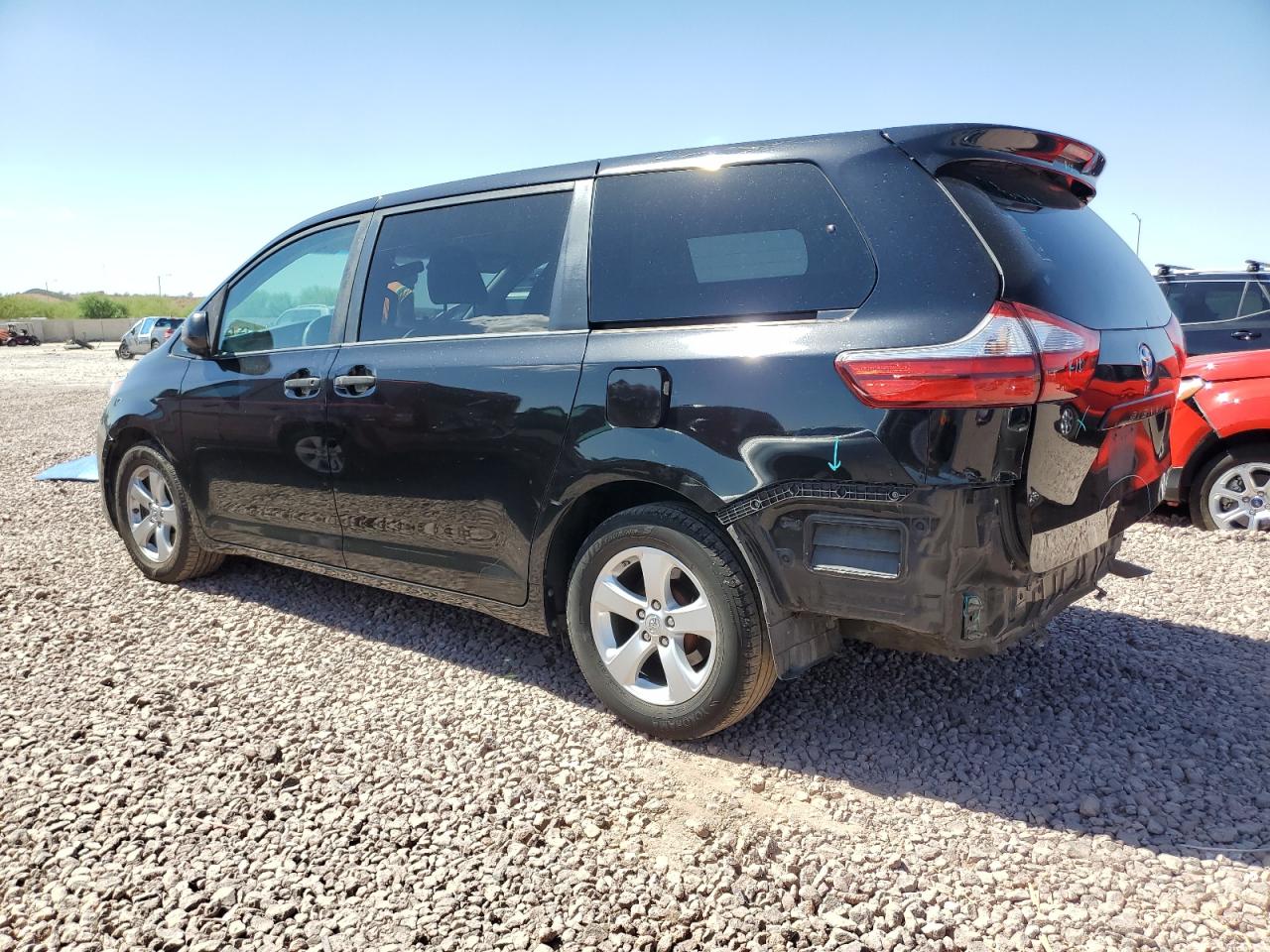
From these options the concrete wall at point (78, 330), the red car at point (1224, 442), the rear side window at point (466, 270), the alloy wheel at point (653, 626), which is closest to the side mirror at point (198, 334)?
the rear side window at point (466, 270)

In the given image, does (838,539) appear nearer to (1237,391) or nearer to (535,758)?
(535,758)

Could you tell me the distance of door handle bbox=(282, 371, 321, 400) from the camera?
12.9 ft

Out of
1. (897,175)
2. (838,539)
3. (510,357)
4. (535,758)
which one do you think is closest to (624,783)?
(535,758)

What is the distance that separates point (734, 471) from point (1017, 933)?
1.37 meters

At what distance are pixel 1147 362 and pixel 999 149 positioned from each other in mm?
811

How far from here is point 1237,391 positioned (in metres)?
5.63

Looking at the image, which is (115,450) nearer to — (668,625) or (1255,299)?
(668,625)

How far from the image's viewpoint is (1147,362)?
2822mm

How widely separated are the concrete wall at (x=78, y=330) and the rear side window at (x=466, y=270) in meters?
64.2

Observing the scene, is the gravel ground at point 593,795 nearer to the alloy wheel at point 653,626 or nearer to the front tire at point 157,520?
the alloy wheel at point 653,626

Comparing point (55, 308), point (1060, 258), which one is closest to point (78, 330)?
point (55, 308)

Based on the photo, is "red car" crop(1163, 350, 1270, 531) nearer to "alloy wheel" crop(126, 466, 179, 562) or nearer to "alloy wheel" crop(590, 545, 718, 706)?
"alloy wheel" crop(590, 545, 718, 706)

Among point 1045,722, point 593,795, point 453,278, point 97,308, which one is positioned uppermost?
point 97,308

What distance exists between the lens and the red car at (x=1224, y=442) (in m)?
5.59
